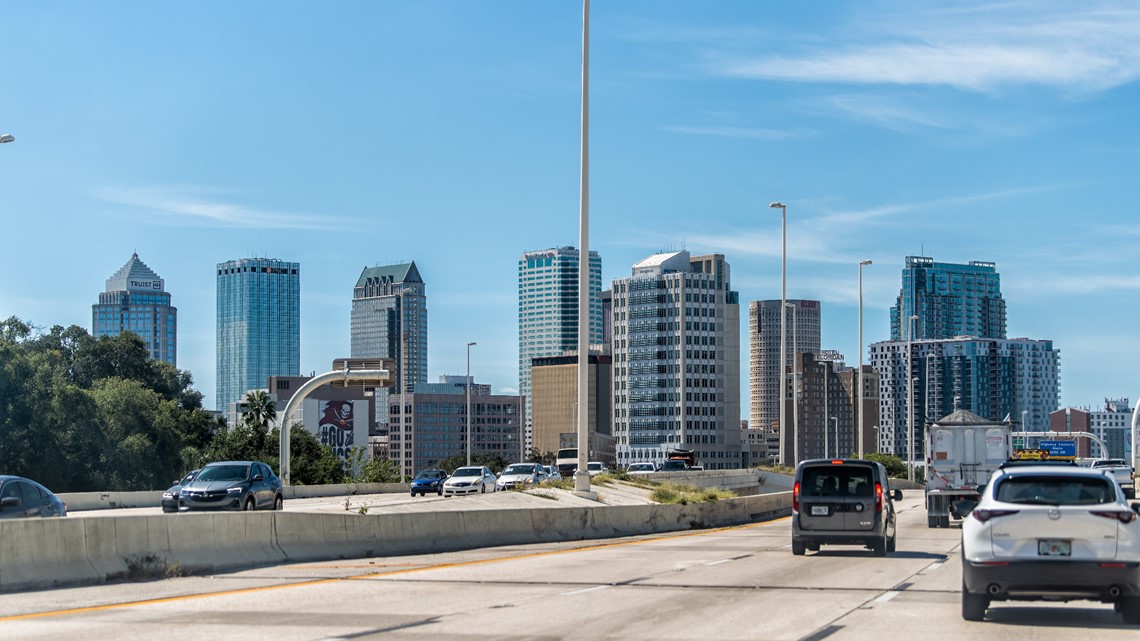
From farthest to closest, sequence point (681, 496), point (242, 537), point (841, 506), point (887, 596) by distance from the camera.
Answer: point (681, 496) → point (841, 506) → point (242, 537) → point (887, 596)

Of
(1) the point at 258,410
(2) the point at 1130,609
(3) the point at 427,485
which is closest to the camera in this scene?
(2) the point at 1130,609

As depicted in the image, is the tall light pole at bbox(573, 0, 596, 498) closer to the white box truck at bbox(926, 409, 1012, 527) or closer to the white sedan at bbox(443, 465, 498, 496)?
the white box truck at bbox(926, 409, 1012, 527)

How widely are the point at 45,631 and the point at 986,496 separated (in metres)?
10.0

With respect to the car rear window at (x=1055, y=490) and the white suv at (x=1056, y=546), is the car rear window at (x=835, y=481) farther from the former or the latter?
the white suv at (x=1056, y=546)

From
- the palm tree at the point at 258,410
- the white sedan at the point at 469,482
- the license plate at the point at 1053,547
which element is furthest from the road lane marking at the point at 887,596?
the palm tree at the point at 258,410

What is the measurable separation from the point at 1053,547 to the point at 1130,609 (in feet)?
3.75

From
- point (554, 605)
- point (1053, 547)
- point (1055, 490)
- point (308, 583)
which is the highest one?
point (1055, 490)

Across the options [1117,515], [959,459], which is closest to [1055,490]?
[1117,515]

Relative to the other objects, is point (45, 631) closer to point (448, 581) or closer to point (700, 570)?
point (448, 581)

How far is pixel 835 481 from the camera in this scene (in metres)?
27.8

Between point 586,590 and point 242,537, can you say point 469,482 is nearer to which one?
point 242,537

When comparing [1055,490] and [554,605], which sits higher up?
[1055,490]

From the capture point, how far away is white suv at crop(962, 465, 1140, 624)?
1502 cm

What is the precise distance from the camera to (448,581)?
21.2m
